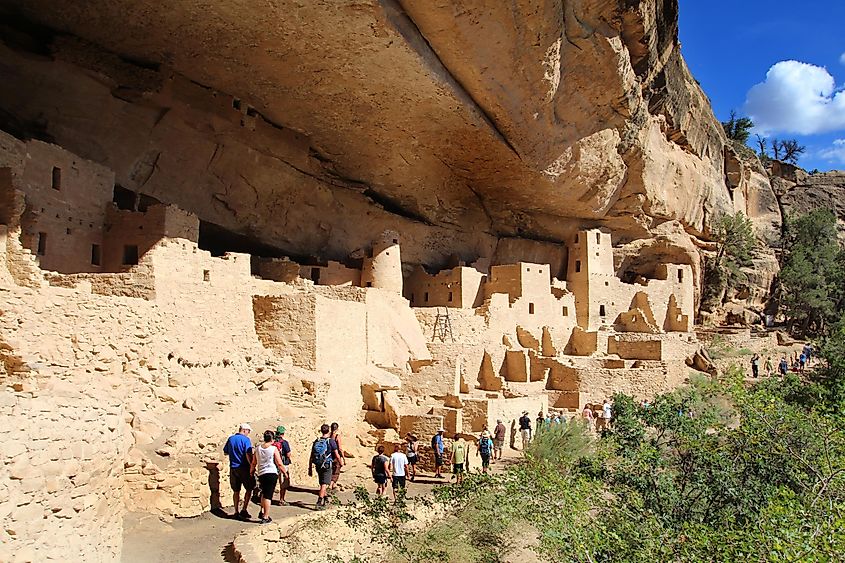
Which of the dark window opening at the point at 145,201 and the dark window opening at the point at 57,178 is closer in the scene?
the dark window opening at the point at 57,178

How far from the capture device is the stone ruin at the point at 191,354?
5203mm

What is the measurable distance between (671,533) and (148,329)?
649 centimetres

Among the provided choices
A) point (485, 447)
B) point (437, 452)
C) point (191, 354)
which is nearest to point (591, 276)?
point (485, 447)

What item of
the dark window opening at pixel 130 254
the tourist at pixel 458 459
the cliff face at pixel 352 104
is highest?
the cliff face at pixel 352 104

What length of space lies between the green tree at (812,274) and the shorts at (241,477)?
25200mm

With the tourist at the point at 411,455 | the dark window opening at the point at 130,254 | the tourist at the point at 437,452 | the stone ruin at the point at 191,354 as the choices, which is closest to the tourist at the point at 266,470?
the stone ruin at the point at 191,354

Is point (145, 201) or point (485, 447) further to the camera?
point (145, 201)

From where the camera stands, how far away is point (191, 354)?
9742mm

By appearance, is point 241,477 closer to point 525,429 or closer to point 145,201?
point 525,429

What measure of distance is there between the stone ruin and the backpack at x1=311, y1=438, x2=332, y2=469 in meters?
0.98

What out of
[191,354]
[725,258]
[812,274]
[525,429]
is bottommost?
[525,429]

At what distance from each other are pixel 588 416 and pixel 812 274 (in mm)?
18335

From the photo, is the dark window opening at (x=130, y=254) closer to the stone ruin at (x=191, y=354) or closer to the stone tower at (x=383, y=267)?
the stone ruin at (x=191, y=354)

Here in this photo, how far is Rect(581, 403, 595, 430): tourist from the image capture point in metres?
12.8
